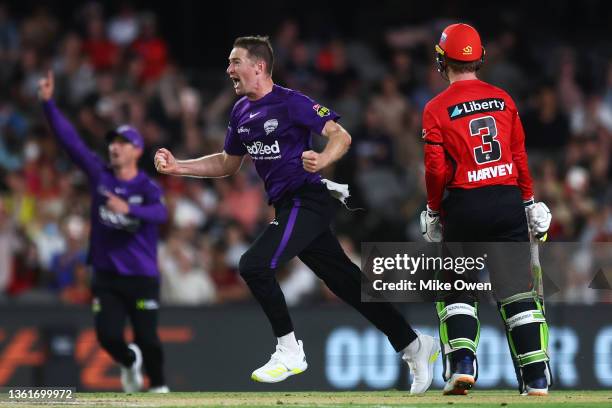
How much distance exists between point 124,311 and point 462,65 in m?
4.70

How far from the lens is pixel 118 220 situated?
12570 mm

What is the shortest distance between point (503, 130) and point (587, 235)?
725 cm

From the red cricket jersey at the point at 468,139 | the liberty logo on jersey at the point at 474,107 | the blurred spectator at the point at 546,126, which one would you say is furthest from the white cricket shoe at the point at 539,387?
the blurred spectator at the point at 546,126

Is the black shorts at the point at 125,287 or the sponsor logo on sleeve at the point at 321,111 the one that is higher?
the sponsor logo on sleeve at the point at 321,111

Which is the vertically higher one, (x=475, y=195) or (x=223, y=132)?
(x=223, y=132)

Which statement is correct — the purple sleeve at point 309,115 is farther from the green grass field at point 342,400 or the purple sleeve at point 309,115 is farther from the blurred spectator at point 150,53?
the blurred spectator at point 150,53

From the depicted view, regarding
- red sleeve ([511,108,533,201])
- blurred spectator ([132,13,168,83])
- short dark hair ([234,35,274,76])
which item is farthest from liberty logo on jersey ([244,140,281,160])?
blurred spectator ([132,13,168,83])

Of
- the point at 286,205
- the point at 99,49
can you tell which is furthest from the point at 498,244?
the point at 99,49

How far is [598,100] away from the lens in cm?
1877

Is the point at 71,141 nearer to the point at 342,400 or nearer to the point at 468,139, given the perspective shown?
the point at 342,400

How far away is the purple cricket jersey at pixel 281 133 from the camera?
32.0 feet

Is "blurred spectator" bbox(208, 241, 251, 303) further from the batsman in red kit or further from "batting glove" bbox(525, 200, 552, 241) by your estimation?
"batting glove" bbox(525, 200, 552, 241)

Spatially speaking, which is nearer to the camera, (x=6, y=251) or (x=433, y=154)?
(x=433, y=154)

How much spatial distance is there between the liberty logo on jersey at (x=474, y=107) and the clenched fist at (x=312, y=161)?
910 millimetres
